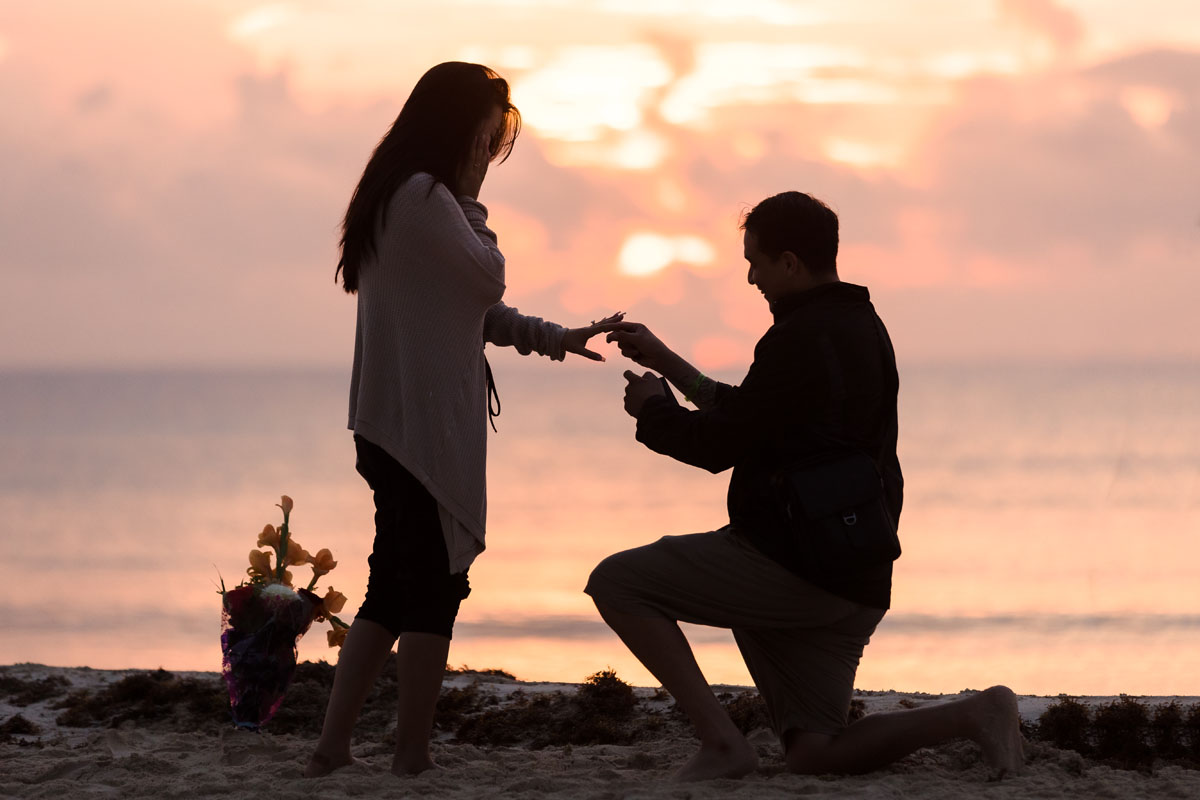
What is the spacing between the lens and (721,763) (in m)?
4.29

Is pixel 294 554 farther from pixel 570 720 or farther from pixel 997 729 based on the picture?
pixel 997 729

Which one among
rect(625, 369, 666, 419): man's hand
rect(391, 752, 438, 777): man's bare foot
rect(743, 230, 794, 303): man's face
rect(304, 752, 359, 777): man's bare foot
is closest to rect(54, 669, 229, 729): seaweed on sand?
rect(304, 752, 359, 777): man's bare foot

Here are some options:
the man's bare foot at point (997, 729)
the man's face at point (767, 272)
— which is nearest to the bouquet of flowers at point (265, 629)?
the man's face at point (767, 272)

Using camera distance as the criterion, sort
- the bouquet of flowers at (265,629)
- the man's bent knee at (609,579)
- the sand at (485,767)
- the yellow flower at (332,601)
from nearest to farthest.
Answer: the sand at (485,767) < the man's bent knee at (609,579) < the bouquet of flowers at (265,629) < the yellow flower at (332,601)

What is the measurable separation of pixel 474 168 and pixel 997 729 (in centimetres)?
238

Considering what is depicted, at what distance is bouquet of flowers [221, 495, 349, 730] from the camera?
5.41m

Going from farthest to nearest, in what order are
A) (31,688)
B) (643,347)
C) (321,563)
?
(31,688), (321,563), (643,347)

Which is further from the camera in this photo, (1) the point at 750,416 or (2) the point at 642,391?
(2) the point at 642,391

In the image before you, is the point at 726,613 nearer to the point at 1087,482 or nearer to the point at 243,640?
the point at 243,640

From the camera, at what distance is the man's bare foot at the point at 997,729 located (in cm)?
431

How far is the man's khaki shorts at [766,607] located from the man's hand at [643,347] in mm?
662

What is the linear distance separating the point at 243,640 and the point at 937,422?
150 feet

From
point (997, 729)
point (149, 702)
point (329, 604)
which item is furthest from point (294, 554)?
point (997, 729)

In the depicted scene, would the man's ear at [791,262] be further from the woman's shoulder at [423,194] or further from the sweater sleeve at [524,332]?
the woman's shoulder at [423,194]
